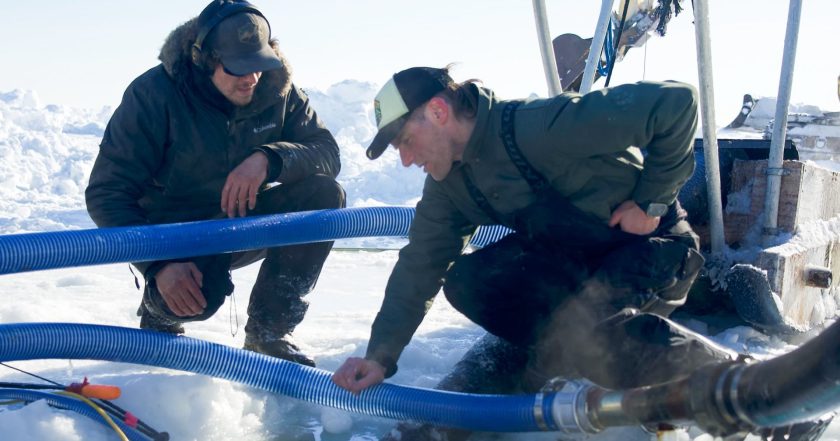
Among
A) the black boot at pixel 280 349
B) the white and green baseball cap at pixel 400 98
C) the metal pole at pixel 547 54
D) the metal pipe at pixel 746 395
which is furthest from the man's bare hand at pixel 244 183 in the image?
the metal pipe at pixel 746 395

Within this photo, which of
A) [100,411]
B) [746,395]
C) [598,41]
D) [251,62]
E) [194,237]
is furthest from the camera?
[598,41]

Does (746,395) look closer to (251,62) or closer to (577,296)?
(577,296)

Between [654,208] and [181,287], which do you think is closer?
[654,208]

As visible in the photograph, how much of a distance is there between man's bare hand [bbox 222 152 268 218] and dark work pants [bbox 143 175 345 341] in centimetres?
21

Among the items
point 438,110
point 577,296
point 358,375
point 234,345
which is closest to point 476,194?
point 438,110

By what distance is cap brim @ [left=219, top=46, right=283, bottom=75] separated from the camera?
2.86 metres

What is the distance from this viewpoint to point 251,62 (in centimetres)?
289

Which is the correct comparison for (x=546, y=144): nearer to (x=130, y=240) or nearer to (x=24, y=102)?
(x=130, y=240)

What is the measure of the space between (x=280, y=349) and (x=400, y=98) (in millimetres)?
1196

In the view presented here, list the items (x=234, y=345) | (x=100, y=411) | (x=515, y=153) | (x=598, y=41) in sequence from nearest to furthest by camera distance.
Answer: (x=100, y=411)
(x=515, y=153)
(x=234, y=345)
(x=598, y=41)

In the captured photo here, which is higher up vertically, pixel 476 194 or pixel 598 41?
pixel 598 41

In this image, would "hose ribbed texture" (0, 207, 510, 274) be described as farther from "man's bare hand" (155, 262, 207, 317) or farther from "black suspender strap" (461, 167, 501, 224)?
"black suspender strap" (461, 167, 501, 224)

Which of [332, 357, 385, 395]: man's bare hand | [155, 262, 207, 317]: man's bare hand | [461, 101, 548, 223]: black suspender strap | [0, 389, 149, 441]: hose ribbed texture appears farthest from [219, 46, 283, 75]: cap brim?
[0, 389, 149, 441]: hose ribbed texture

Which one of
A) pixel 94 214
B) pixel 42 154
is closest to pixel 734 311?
pixel 94 214
